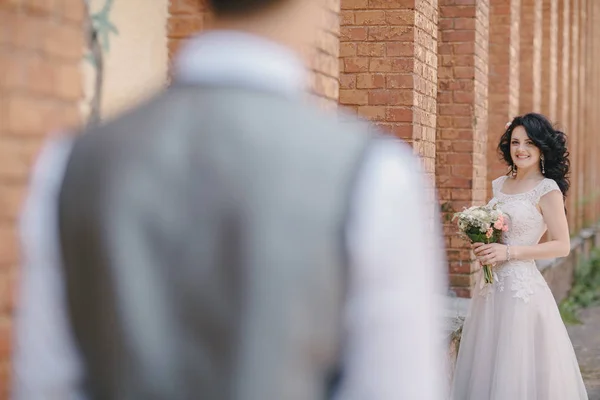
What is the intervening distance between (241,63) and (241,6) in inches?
3.4

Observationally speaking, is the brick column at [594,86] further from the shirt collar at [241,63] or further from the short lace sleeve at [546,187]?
the shirt collar at [241,63]

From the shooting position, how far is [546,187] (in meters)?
5.68

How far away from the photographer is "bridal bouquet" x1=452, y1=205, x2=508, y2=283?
5.52m

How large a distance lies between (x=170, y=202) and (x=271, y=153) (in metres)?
0.14

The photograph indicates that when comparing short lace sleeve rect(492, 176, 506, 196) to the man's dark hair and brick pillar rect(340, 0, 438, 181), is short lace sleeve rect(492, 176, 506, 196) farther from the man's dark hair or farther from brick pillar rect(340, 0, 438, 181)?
the man's dark hair

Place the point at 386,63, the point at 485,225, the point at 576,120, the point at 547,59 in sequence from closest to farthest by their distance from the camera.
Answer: the point at 485,225
the point at 386,63
the point at 547,59
the point at 576,120

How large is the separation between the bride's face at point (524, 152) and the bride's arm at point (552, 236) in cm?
25

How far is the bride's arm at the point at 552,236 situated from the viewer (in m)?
5.58

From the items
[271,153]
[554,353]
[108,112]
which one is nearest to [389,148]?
[271,153]

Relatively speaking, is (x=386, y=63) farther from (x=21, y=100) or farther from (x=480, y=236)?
(x=21, y=100)

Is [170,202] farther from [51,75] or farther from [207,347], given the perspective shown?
[51,75]

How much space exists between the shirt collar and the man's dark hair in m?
0.03

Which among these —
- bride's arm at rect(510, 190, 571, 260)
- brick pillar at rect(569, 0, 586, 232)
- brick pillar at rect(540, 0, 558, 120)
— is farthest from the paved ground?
brick pillar at rect(569, 0, 586, 232)

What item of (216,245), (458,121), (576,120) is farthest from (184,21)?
(576,120)
